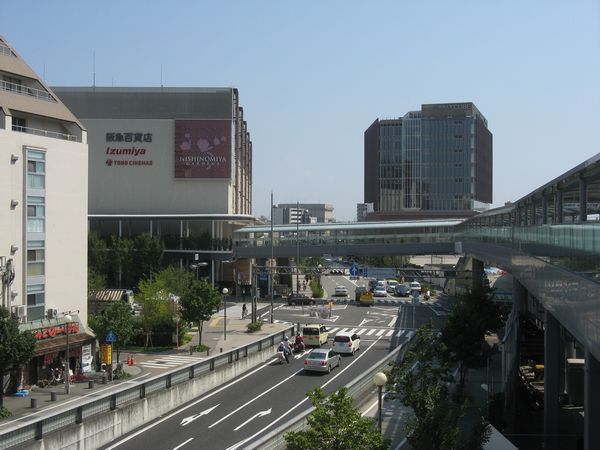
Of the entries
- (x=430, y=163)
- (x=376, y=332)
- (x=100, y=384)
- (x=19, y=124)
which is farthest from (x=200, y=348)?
(x=430, y=163)

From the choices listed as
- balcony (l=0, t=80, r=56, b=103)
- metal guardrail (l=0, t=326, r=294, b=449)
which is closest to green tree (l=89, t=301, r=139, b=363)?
metal guardrail (l=0, t=326, r=294, b=449)

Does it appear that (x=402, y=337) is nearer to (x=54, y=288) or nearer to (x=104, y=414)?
(x=54, y=288)

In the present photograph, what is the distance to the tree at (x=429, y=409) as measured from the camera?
13.4 meters

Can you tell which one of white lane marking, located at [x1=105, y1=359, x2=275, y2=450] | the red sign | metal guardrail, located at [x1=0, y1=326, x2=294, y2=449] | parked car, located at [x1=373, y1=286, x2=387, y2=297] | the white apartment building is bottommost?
parked car, located at [x1=373, y1=286, x2=387, y2=297]

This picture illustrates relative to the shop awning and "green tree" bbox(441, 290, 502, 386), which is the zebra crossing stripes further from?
the shop awning

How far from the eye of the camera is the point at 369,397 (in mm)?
25703

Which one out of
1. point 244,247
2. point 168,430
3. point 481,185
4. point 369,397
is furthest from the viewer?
point 481,185

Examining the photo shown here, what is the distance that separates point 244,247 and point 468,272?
25.0 m

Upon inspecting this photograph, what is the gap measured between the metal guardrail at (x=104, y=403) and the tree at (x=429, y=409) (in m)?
8.61

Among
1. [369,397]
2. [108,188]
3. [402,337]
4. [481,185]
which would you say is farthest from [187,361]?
[481,185]

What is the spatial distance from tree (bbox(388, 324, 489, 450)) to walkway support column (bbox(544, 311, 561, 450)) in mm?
2878

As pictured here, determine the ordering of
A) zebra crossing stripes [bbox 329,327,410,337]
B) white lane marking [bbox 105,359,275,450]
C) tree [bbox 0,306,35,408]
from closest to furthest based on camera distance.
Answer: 1. white lane marking [bbox 105,359,275,450]
2. tree [bbox 0,306,35,408]
3. zebra crossing stripes [bbox 329,327,410,337]

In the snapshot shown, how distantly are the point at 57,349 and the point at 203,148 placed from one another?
45875 mm

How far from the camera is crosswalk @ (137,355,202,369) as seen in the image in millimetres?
32781
